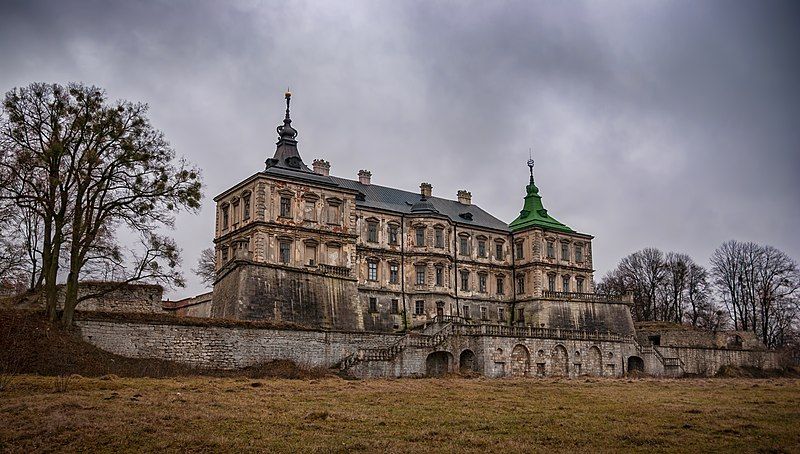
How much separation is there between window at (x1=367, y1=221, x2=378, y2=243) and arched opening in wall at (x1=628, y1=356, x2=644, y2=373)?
19.8 meters

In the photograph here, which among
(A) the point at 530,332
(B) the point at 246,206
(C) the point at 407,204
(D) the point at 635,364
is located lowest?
(D) the point at 635,364

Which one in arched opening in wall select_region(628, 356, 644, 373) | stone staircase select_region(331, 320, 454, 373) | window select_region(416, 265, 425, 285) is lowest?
arched opening in wall select_region(628, 356, 644, 373)

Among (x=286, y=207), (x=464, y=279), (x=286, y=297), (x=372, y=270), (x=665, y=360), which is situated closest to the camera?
(x=286, y=297)

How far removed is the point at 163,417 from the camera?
62.8ft

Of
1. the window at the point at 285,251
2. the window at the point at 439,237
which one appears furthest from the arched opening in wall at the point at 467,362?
the window at the point at 439,237

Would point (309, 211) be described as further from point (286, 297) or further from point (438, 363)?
point (438, 363)

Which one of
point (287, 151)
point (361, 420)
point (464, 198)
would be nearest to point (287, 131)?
point (287, 151)

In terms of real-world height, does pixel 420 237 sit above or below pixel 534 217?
below

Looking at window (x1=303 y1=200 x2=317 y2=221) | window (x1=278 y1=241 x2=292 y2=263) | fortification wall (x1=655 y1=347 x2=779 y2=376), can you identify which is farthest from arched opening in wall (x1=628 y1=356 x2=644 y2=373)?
window (x1=278 y1=241 x2=292 y2=263)

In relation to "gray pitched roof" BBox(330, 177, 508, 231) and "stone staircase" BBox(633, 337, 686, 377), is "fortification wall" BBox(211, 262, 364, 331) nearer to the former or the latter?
"gray pitched roof" BBox(330, 177, 508, 231)

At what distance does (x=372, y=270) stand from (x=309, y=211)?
8.16 meters

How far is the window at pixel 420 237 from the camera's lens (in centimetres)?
5841

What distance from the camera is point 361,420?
2008 centimetres

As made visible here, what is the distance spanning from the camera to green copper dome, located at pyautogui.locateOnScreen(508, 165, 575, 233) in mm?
64625
